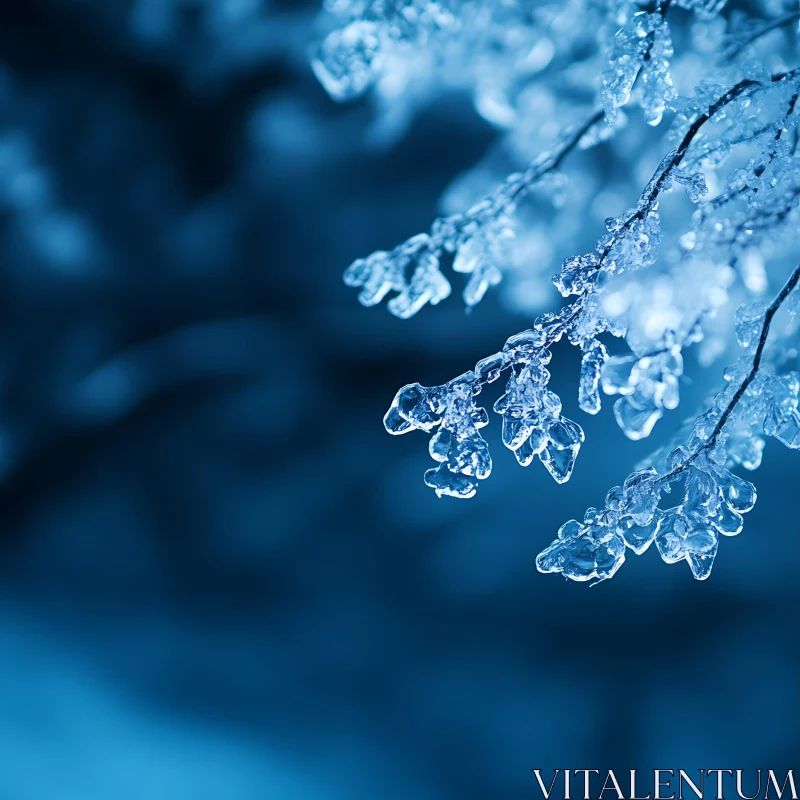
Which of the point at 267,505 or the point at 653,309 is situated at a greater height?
the point at 267,505

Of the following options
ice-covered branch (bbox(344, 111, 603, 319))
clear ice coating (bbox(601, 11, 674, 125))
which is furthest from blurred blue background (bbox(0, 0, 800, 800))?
clear ice coating (bbox(601, 11, 674, 125))

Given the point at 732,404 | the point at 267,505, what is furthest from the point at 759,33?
the point at 267,505

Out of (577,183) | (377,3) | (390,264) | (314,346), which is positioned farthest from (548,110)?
(314,346)

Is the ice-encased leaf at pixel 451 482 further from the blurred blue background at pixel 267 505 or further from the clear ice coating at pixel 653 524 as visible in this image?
the blurred blue background at pixel 267 505

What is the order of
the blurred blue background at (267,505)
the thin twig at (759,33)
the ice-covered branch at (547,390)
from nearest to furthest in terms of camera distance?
the ice-covered branch at (547,390) → the thin twig at (759,33) → the blurred blue background at (267,505)

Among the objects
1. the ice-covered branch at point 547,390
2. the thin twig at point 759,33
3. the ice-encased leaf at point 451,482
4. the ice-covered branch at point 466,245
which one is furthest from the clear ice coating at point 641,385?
the thin twig at point 759,33

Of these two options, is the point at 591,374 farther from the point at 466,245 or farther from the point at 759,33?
the point at 759,33

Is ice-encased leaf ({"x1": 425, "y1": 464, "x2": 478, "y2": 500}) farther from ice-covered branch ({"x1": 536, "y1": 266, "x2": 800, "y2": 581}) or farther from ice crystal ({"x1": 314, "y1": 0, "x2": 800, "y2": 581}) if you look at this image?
ice-covered branch ({"x1": 536, "y1": 266, "x2": 800, "y2": 581})
